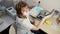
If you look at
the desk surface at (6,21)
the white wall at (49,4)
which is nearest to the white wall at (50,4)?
the white wall at (49,4)

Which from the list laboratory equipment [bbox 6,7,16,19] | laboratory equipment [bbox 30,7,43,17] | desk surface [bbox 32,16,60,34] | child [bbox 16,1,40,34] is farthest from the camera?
laboratory equipment [bbox 6,7,16,19]

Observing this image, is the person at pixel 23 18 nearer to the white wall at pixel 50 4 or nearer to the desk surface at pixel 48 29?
the desk surface at pixel 48 29

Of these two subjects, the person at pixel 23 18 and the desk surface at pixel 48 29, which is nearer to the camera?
the person at pixel 23 18

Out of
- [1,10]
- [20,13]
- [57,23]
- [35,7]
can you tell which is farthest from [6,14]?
[57,23]

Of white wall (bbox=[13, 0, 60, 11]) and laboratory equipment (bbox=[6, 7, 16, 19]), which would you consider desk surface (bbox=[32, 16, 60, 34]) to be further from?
laboratory equipment (bbox=[6, 7, 16, 19])

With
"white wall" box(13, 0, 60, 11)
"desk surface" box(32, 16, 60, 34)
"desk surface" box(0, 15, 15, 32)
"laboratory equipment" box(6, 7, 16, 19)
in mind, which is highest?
"white wall" box(13, 0, 60, 11)

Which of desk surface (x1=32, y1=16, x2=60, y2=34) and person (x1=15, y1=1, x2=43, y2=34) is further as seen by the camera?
desk surface (x1=32, y1=16, x2=60, y2=34)

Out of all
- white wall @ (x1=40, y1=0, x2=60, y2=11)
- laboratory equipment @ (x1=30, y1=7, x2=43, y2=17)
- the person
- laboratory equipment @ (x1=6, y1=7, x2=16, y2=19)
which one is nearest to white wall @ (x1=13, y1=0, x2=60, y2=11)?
white wall @ (x1=40, y1=0, x2=60, y2=11)

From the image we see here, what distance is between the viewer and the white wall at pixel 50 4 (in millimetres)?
1998

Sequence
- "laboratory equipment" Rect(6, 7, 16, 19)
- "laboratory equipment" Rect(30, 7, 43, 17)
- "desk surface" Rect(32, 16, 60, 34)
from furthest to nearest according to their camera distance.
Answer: "laboratory equipment" Rect(6, 7, 16, 19)
"laboratory equipment" Rect(30, 7, 43, 17)
"desk surface" Rect(32, 16, 60, 34)

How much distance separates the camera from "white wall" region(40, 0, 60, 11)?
2.00 m

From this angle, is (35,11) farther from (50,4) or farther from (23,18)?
(23,18)

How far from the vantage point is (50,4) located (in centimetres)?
206

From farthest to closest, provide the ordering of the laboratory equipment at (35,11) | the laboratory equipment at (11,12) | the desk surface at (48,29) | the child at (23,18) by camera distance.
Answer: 1. the laboratory equipment at (11,12)
2. the laboratory equipment at (35,11)
3. the desk surface at (48,29)
4. the child at (23,18)
